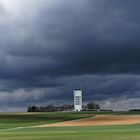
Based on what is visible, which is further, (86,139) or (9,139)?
(9,139)

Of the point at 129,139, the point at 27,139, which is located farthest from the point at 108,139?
the point at 27,139

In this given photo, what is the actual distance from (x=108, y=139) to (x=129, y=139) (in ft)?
7.38

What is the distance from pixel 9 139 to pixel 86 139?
9.67 metres

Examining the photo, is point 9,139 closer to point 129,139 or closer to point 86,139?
point 86,139

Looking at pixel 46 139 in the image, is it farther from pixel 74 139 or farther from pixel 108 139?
A: pixel 108 139

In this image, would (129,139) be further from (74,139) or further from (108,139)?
(74,139)

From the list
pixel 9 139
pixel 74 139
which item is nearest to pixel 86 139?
pixel 74 139

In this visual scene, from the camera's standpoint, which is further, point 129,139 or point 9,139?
point 9,139

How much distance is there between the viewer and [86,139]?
165 feet

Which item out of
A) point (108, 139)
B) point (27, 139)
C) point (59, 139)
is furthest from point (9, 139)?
point (108, 139)

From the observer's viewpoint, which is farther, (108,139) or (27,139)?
(27,139)

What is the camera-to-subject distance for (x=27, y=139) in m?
53.1

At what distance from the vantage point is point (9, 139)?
54.6m

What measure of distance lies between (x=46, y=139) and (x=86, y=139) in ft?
15.5
